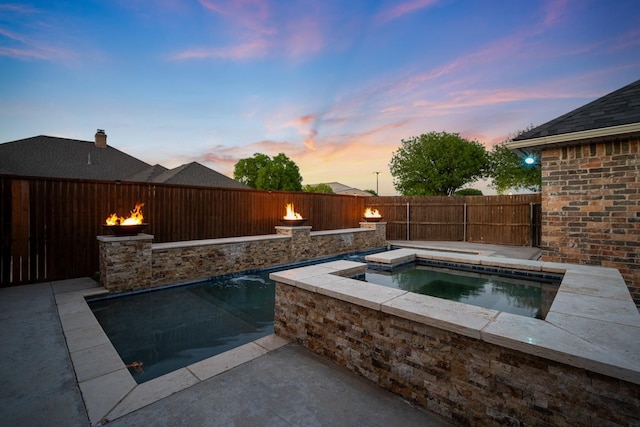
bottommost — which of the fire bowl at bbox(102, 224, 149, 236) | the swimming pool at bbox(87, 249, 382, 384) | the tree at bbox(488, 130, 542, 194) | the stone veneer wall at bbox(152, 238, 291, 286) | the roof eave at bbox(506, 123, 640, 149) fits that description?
the swimming pool at bbox(87, 249, 382, 384)

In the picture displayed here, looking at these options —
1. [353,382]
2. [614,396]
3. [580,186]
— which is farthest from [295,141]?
[614,396]

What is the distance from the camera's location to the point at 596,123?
4320 millimetres

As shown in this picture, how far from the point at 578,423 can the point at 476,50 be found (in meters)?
8.93

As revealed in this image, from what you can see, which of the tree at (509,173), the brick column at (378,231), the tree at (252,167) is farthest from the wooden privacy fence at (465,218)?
the tree at (252,167)

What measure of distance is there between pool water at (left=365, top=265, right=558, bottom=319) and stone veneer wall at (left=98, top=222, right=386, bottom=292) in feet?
12.0

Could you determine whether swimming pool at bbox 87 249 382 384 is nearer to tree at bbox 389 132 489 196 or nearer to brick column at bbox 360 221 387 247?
brick column at bbox 360 221 387 247

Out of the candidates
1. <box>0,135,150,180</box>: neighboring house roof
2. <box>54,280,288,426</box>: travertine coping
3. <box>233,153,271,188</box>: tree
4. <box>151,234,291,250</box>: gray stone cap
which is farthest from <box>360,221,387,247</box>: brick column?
<box>233,153,271,188</box>: tree

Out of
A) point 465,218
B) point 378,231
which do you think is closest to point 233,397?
point 378,231

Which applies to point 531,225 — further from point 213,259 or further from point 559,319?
point 213,259

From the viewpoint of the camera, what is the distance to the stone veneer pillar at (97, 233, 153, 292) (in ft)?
16.6

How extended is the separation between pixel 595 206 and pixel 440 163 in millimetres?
18279

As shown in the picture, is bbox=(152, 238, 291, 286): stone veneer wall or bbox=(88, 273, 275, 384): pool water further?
bbox=(152, 238, 291, 286): stone veneer wall

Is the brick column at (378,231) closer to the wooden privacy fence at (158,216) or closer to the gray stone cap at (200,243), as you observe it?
the wooden privacy fence at (158,216)

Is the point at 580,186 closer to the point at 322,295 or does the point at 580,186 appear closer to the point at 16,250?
the point at 322,295
